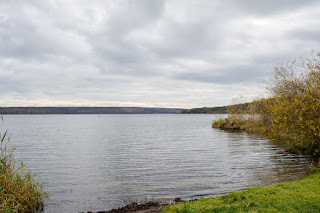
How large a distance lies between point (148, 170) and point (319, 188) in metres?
10.8

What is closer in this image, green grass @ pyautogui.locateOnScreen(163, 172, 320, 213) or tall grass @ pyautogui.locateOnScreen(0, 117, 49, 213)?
green grass @ pyautogui.locateOnScreen(163, 172, 320, 213)

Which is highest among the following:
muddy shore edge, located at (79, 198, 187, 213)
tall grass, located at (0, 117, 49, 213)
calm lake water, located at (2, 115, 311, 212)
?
tall grass, located at (0, 117, 49, 213)

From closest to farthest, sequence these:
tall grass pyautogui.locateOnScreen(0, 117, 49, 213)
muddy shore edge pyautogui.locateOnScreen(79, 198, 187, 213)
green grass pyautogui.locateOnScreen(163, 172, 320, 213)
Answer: green grass pyautogui.locateOnScreen(163, 172, 320, 213) → tall grass pyautogui.locateOnScreen(0, 117, 49, 213) → muddy shore edge pyautogui.locateOnScreen(79, 198, 187, 213)

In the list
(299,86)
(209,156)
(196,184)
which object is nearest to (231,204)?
(196,184)

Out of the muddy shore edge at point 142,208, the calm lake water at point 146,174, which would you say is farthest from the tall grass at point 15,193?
the muddy shore edge at point 142,208

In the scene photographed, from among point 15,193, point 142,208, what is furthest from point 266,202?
point 15,193

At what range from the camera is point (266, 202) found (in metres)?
8.51

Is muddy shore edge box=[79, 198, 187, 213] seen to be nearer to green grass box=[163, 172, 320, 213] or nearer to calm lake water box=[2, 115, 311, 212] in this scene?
green grass box=[163, 172, 320, 213]

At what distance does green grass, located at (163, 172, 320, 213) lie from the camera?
8041 mm

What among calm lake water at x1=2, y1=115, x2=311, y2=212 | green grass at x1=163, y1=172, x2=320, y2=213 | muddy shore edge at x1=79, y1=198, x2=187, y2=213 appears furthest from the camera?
calm lake water at x1=2, y1=115, x2=311, y2=212

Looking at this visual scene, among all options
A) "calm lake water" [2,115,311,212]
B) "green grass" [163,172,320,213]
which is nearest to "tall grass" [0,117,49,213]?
"calm lake water" [2,115,311,212]

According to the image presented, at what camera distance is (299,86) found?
17.2 m

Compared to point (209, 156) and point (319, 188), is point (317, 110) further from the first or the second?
point (209, 156)

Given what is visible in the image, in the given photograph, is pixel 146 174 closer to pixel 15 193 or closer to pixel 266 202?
pixel 15 193
